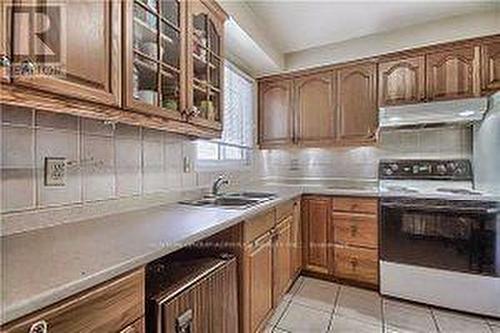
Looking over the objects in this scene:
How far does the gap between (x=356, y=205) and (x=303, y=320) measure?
1098 millimetres

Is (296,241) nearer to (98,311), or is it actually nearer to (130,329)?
(130,329)

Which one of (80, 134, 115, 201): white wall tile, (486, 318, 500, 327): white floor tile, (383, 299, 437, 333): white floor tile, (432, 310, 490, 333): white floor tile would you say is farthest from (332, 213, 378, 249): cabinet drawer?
(80, 134, 115, 201): white wall tile

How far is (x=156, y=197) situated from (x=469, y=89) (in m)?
2.68

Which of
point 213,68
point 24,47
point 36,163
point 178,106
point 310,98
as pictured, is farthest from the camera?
point 310,98

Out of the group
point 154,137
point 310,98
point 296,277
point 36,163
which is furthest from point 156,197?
point 310,98

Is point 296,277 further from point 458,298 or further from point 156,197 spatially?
point 156,197

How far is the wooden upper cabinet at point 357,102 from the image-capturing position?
2.99 metres

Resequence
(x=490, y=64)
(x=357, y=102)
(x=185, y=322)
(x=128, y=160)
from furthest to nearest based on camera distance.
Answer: (x=357, y=102)
(x=490, y=64)
(x=128, y=160)
(x=185, y=322)

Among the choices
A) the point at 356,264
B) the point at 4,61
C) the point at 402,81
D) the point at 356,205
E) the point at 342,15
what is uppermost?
the point at 342,15

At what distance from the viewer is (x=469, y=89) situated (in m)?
2.59

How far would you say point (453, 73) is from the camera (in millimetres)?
2656

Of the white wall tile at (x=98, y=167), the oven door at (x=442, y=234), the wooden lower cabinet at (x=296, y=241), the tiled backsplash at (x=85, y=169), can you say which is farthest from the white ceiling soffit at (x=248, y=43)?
the oven door at (x=442, y=234)

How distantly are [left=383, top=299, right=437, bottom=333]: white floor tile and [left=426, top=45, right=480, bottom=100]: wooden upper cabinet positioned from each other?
1789mm

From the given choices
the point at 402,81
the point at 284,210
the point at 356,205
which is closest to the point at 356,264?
the point at 356,205
